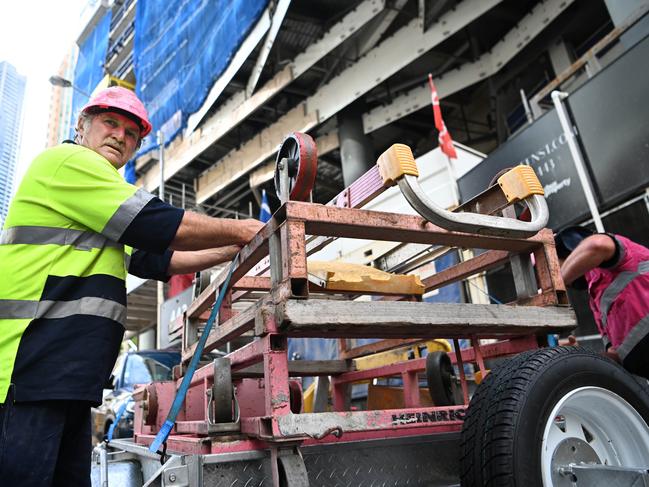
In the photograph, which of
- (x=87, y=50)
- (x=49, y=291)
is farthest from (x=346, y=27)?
(x=87, y=50)

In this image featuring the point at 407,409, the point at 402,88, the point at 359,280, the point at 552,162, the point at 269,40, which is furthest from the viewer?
the point at 402,88

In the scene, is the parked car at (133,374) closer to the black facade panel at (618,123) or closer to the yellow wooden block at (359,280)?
the yellow wooden block at (359,280)

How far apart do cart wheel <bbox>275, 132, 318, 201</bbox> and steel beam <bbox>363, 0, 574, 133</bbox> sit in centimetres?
1063

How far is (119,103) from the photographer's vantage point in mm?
2180

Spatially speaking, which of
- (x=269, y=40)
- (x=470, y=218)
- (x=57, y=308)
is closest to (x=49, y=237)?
(x=57, y=308)

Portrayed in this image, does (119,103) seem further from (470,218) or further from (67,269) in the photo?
(470,218)

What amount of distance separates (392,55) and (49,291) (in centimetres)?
1175

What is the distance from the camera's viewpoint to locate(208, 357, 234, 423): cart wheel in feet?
6.04

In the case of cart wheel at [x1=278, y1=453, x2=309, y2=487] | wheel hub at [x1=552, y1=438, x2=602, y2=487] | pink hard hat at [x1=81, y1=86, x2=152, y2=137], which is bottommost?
wheel hub at [x1=552, y1=438, x2=602, y2=487]

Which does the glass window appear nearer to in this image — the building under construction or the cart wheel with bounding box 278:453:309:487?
the building under construction

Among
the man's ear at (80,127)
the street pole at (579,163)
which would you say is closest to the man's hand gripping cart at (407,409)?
the man's ear at (80,127)

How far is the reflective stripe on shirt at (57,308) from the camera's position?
1656mm

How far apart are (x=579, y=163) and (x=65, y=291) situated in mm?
6177

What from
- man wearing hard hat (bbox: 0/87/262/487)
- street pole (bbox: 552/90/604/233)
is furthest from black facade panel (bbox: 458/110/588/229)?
man wearing hard hat (bbox: 0/87/262/487)
